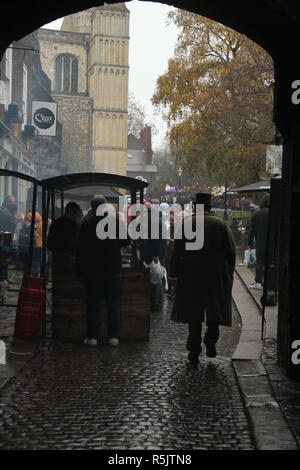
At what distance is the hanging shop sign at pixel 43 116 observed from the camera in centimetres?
3512

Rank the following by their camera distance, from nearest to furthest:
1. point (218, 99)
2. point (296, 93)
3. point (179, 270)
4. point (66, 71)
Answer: point (296, 93)
point (179, 270)
point (218, 99)
point (66, 71)

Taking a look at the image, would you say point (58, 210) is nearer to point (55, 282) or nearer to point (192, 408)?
point (55, 282)

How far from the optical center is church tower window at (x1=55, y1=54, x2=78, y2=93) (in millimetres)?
70188

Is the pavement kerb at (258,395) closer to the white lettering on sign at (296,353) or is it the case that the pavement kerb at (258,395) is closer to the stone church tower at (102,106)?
the white lettering on sign at (296,353)

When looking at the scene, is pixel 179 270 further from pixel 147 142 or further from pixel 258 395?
pixel 147 142

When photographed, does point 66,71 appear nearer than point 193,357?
No

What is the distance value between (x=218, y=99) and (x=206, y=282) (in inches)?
946


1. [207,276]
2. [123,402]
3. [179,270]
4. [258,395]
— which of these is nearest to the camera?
[123,402]

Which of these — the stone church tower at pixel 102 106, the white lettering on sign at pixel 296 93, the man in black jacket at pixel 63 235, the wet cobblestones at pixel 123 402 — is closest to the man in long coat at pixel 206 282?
the wet cobblestones at pixel 123 402

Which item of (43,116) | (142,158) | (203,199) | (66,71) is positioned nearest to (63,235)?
(203,199)

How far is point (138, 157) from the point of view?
86938mm

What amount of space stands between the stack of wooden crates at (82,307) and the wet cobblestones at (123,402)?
18.1 inches

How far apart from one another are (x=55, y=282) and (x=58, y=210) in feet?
24.9

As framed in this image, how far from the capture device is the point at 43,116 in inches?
1391
